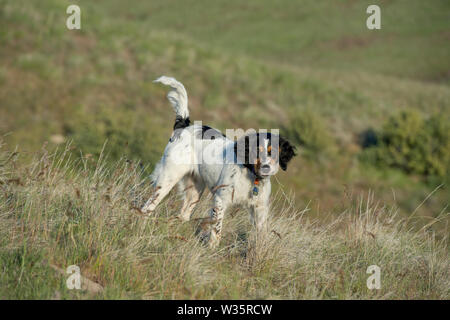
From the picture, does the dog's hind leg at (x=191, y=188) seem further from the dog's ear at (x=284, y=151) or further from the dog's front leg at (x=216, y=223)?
the dog's ear at (x=284, y=151)

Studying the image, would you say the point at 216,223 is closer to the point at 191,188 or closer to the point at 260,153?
the point at 260,153

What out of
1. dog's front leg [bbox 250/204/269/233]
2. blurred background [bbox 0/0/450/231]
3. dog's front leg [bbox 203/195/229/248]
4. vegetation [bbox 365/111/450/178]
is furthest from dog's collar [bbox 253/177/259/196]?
vegetation [bbox 365/111/450/178]

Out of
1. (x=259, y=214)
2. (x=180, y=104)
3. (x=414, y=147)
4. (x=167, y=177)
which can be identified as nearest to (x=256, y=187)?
(x=259, y=214)

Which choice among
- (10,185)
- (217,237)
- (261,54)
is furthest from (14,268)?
(261,54)

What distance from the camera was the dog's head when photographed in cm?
442

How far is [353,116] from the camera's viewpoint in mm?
18453

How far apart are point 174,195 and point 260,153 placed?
1.42 meters

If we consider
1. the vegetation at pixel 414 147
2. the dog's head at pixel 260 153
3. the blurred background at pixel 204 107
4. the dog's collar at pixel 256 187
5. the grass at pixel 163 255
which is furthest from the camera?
the vegetation at pixel 414 147

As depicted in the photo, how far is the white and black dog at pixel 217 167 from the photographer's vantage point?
14.8ft

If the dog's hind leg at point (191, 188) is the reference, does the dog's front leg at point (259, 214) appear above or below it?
below

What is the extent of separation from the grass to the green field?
0.7 inches

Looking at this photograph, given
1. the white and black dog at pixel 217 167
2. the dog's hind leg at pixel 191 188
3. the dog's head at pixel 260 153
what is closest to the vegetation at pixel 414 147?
the dog's hind leg at pixel 191 188

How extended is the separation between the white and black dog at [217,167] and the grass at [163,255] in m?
0.26

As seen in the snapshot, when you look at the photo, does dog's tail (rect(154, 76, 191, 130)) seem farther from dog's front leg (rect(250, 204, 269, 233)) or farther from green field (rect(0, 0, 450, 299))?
dog's front leg (rect(250, 204, 269, 233))
